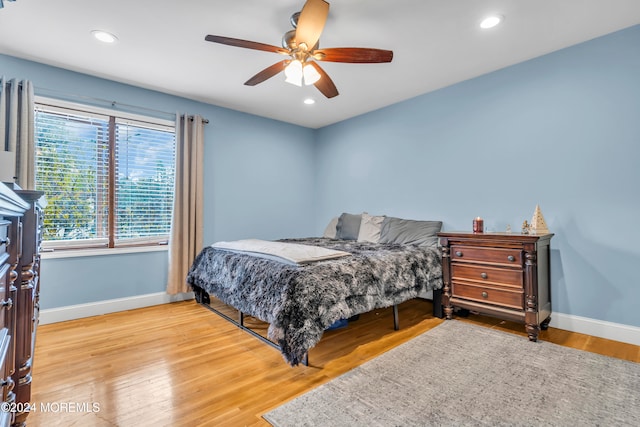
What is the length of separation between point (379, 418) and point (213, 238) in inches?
121

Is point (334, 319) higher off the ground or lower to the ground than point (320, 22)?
lower

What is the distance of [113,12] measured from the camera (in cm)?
215

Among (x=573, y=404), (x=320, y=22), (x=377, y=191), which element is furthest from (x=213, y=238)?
(x=573, y=404)

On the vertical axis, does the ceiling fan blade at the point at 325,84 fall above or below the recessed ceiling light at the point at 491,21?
below

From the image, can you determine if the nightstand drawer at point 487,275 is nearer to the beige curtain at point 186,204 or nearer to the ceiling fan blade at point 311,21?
the ceiling fan blade at point 311,21

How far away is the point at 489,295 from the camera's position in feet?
8.66

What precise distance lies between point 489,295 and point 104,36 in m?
3.80

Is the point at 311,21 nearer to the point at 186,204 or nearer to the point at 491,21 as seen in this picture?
the point at 491,21

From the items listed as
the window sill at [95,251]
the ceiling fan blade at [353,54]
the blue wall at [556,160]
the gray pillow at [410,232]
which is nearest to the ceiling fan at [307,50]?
the ceiling fan blade at [353,54]

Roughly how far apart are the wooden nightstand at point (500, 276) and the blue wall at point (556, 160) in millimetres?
322

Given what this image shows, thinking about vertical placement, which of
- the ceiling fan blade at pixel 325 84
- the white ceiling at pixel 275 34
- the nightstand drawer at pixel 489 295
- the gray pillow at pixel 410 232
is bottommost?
the nightstand drawer at pixel 489 295

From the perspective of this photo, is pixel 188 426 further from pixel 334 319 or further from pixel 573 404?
pixel 573 404

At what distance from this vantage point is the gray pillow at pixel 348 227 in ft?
13.1

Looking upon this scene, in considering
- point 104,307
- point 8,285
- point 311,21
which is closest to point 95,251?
point 104,307
